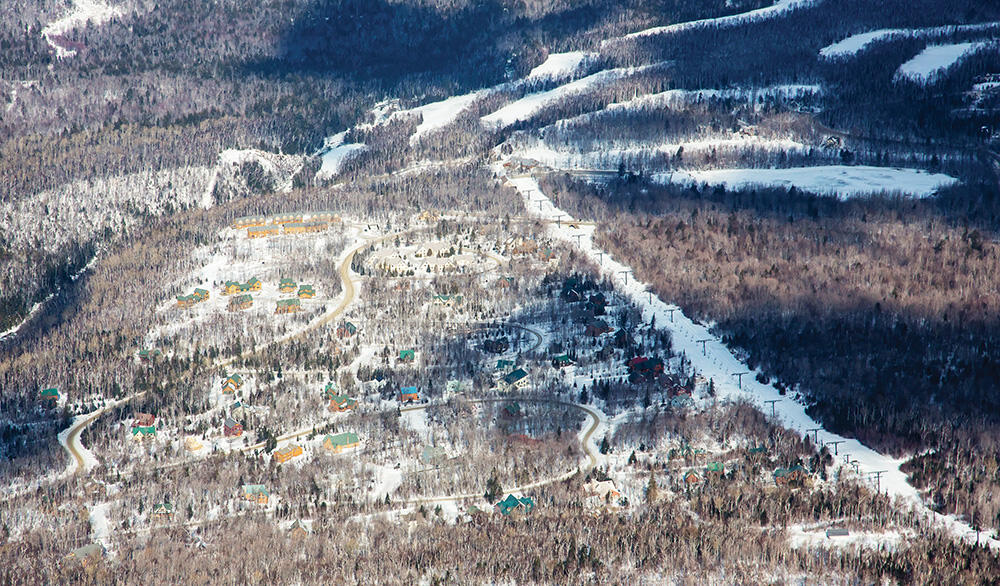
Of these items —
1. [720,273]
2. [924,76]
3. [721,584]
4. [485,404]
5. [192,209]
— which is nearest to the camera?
[721,584]

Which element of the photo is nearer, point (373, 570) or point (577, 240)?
point (373, 570)

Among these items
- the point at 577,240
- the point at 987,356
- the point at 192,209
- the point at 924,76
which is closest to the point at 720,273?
the point at 577,240

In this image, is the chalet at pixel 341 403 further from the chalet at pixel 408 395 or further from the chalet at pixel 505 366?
the chalet at pixel 505 366

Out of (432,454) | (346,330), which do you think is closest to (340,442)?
(432,454)

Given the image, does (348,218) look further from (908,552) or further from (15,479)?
(908,552)

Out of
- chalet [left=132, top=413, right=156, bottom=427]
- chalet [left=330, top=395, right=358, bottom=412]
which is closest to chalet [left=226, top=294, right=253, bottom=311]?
chalet [left=132, top=413, right=156, bottom=427]

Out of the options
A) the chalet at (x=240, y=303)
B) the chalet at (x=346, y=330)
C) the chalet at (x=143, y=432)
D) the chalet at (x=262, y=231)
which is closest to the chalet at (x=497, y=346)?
the chalet at (x=346, y=330)

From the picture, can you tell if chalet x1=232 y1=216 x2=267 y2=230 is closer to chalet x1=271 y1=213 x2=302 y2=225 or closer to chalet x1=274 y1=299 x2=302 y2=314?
chalet x1=271 y1=213 x2=302 y2=225

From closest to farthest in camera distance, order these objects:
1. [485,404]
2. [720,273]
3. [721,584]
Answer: [721,584] → [485,404] → [720,273]
